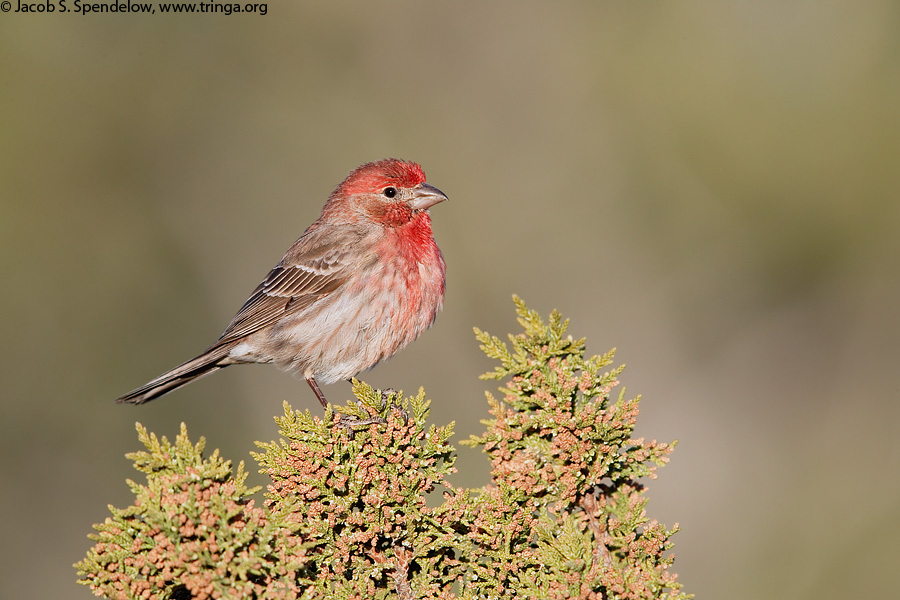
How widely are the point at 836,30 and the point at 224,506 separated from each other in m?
7.19

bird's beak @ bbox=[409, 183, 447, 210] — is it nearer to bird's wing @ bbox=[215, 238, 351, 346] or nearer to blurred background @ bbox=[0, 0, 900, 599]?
bird's wing @ bbox=[215, 238, 351, 346]

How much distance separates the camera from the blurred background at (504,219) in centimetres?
702

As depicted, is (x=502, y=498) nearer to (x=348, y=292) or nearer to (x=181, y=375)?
(x=348, y=292)

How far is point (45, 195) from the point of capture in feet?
24.9

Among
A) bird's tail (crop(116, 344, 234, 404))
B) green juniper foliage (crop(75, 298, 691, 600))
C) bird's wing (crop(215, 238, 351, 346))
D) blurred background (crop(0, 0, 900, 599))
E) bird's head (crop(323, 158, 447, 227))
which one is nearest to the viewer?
green juniper foliage (crop(75, 298, 691, 600))

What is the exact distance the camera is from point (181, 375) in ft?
18.0

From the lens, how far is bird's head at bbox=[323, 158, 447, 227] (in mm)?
5715

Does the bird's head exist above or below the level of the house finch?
above

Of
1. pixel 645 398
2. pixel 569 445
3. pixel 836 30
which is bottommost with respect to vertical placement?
pixel 569 445

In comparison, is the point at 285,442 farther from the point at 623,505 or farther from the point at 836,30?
the point at 836,30


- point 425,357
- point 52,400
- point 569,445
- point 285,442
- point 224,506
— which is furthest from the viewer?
point 425,357

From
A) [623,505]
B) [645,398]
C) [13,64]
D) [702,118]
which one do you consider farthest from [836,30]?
[13,64]

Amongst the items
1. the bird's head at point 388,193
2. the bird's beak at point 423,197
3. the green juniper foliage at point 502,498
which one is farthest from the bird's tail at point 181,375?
the green juniper foliage at point 502,498

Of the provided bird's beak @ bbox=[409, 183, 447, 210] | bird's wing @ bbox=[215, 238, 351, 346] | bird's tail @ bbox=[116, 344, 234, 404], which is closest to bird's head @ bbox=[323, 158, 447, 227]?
bird's beak @ bbox=[409, 183, 447, 210]
